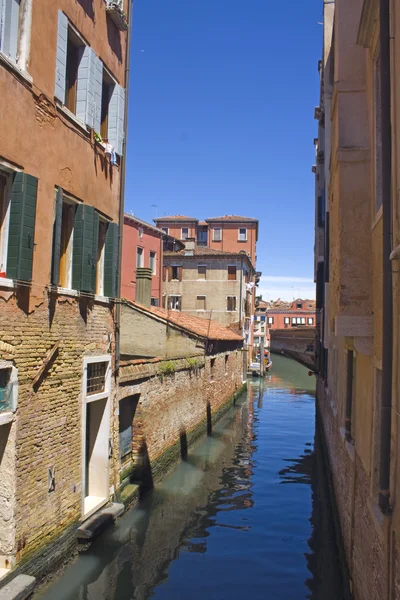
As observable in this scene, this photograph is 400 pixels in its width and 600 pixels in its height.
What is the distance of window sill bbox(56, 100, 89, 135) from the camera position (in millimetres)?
7329

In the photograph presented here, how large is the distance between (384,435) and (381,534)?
2.73 ft

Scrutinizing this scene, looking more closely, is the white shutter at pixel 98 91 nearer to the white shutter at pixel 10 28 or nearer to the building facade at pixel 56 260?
the building facade at pixel 56 260

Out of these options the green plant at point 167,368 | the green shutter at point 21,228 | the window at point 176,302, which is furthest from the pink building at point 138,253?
the green shutter at point 21,228

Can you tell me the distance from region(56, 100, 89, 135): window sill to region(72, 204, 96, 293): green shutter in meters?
1.17

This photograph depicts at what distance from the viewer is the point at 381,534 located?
175 inches

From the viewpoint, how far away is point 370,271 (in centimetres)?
581

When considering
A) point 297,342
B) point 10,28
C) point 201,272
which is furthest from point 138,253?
point 10,28

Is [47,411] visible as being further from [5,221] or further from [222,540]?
[222,540]

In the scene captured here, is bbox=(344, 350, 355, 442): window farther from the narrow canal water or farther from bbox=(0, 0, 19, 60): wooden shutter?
bbox=(0, 0, 19, 60): wooden shutter

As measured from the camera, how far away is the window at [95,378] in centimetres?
858

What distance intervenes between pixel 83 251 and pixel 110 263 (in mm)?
1317

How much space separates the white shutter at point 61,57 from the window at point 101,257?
7.86 ft

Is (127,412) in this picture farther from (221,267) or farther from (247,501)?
(221,267)

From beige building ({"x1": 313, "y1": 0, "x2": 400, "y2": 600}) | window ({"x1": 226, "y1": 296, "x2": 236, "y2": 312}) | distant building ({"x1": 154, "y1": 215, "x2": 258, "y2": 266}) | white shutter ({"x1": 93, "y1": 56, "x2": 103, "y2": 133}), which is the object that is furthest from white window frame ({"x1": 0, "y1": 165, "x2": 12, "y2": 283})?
distant building ({"x1": 154, "y1": 215, "x2": 258, "y2": 266})
